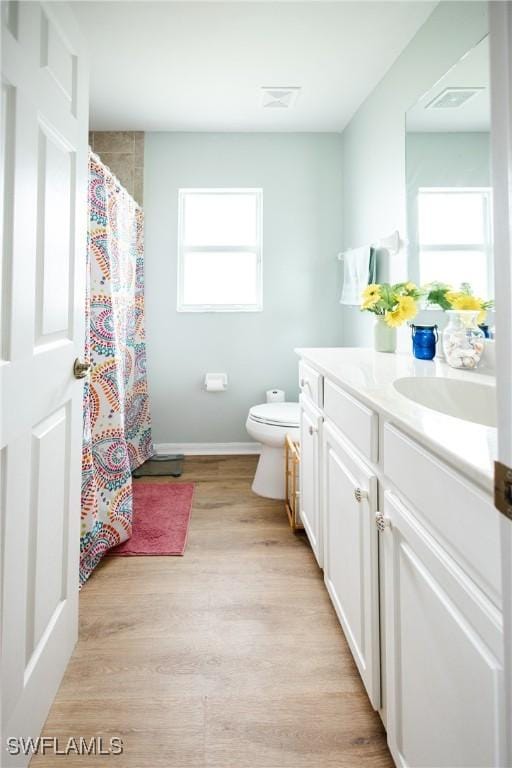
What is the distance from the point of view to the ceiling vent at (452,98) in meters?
1.61

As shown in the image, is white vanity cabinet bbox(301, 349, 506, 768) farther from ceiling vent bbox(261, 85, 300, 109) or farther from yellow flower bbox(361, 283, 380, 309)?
ceiling vent bbox(261, 85, 300, 109)

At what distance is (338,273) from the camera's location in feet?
11.3

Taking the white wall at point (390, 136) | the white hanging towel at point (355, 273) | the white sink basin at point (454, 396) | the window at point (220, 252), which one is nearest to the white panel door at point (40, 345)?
the white sink basin at point (454, 396)

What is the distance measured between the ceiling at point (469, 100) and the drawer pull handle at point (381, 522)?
1.19 meters

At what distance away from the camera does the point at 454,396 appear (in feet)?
4.35

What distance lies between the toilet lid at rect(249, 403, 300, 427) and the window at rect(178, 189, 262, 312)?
1010 mm

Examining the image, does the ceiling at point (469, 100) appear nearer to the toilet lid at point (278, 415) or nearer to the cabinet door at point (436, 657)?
the cabinet door at point (436, 657)

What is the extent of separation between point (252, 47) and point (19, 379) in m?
2.21

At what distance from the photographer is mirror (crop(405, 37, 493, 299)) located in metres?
1.53

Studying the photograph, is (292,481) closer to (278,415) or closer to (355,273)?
(278,415)

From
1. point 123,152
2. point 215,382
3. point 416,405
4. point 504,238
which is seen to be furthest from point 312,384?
point 123,152

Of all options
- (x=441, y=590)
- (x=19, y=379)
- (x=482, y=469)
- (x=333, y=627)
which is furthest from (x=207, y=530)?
(x=482, y=469)

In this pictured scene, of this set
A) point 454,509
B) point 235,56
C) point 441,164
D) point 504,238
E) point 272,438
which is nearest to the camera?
point 504,238

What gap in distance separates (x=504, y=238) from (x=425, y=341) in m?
1.36
